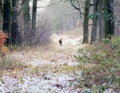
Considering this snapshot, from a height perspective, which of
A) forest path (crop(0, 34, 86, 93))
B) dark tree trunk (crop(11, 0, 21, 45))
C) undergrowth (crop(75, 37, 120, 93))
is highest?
dark tree trunk (crop(11, 0, 21, 45))

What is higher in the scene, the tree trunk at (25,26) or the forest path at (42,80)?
the tree trunk at (25,26)

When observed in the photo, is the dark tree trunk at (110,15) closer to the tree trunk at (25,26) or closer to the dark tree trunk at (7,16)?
the dark tree trunk at (7,16)

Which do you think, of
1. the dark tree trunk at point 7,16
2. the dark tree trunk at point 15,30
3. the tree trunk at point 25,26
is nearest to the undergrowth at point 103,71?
the dark tree trunk at point 7,16

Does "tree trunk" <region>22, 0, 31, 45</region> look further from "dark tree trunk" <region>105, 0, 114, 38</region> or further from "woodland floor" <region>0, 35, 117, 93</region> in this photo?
"woodland floor" <region>0, 35, 117, 93</region>

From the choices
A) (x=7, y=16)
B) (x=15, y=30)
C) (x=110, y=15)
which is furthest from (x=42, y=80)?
(x=15, y=30)

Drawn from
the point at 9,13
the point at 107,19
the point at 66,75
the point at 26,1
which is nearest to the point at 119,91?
the point at 66,75

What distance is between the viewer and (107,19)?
56.0 feet

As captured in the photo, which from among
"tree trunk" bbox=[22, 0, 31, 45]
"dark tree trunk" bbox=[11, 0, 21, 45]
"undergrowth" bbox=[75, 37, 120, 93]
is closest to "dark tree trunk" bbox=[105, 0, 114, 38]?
"undergrowth" bbox=[75, 37, 120, 93]

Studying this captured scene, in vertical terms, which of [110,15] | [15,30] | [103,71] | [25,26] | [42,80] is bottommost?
[42,80]

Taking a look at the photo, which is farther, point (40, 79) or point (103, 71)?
point (40, 79)

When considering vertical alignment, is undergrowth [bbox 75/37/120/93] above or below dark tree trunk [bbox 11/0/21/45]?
below

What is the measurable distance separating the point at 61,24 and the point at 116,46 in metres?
53.3

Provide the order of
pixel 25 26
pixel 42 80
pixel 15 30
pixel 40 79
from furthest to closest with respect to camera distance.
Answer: pixel 25 26
pixel 15 30
pixel 40 79
pixel 42 80

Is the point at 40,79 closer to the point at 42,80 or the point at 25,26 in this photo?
the point at 42,80
